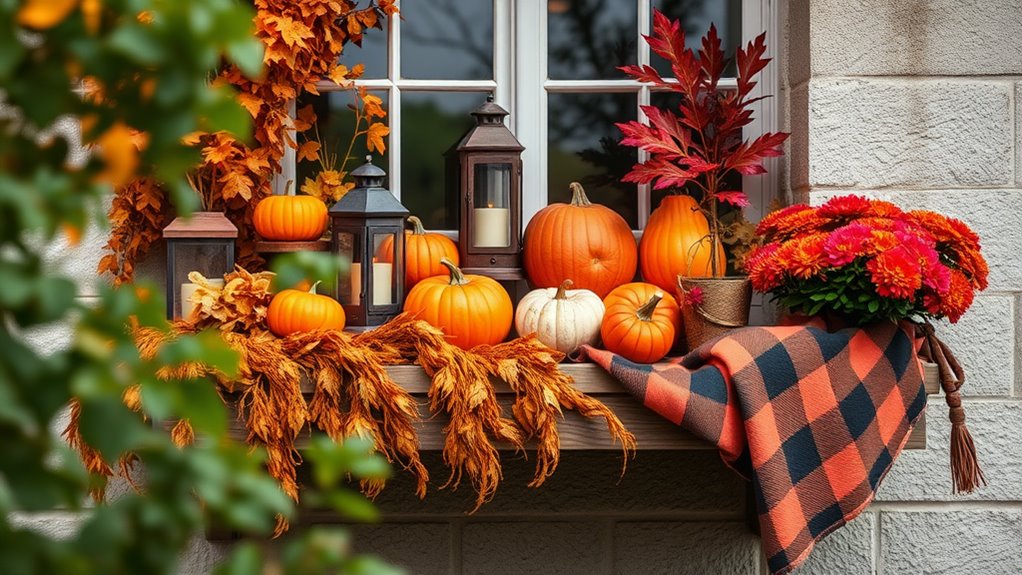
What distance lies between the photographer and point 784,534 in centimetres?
178

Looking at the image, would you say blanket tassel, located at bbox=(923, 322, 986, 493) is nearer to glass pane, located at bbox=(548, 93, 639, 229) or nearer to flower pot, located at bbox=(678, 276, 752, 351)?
flower pot, located at bbox=(678, 276, 752, 351)

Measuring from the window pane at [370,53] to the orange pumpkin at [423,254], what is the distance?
39 centimetres

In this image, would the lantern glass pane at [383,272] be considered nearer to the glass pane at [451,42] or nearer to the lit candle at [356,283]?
the lit candle at [356,283]

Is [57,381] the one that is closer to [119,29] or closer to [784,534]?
[119,29]

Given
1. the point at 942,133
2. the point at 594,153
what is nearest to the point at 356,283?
the point at 594,153

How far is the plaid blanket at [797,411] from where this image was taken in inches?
70.2

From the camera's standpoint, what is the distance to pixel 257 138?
2.14 metres

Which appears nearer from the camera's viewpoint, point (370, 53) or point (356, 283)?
point (356, 283)

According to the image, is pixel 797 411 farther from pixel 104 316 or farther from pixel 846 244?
pixel 104 316

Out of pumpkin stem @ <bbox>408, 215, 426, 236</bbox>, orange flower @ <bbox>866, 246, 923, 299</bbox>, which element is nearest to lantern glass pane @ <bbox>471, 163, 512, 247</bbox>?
pumpkin stem @ <bbox>408, 215, 426, 236</bbox>

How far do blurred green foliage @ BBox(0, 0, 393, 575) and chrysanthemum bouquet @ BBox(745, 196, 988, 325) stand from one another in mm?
1538

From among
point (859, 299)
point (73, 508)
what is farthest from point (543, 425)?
point (73, 508)

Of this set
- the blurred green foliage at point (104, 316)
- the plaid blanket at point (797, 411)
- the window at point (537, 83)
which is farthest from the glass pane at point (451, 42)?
the blurred green foliage at point (104, 316)

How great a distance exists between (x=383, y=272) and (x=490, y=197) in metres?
0.28
